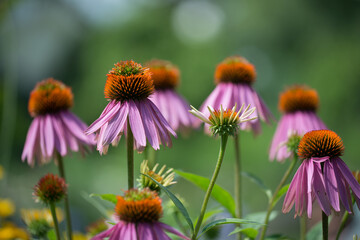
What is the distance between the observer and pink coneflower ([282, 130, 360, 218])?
0.51 metres

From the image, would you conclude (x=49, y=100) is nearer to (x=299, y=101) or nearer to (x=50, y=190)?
(x=50, y=190)

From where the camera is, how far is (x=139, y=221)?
455mm

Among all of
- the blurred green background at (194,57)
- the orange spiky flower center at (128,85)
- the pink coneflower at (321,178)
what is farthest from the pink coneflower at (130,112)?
the blurred green background at (194,57)

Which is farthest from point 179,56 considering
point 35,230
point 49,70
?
point 35,230

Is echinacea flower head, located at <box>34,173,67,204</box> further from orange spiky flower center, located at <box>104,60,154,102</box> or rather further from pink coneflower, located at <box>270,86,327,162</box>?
pink coneflower, located at <box>270,86,327,162</box>

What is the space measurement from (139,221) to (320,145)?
23cm

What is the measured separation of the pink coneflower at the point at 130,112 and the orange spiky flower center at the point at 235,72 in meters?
0.33

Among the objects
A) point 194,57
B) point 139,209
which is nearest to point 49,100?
point 139,209

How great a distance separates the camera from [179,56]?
545cm

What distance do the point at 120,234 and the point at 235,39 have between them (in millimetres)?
5266

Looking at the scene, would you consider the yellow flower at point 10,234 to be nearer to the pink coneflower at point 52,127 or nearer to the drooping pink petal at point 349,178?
the pink coneflower at point 52,127

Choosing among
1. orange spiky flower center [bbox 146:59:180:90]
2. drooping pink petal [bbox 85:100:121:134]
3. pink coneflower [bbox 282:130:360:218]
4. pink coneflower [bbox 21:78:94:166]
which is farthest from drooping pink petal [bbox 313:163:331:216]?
orange spiky flower center [bbox 146:59:180:90]

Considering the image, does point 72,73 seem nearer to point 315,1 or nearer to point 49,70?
point 49,70

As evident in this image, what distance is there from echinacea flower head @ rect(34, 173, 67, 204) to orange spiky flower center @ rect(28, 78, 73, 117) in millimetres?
230
